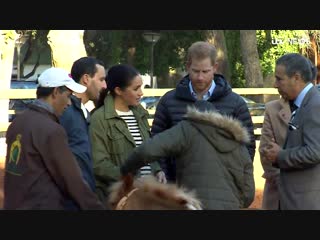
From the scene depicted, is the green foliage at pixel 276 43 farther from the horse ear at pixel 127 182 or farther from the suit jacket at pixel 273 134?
the horse ear at pixel 127 182

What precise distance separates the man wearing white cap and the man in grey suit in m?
1.41

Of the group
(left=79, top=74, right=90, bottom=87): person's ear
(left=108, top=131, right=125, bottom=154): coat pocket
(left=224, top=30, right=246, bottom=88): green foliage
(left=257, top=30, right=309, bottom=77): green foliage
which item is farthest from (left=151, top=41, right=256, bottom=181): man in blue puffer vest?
(left=224, top=30, right=246, bottom=88): green foliage

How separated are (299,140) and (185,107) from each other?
865 mm

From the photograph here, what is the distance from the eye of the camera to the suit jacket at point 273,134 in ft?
20.0

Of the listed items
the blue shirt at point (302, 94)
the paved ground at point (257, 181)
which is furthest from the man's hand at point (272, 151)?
the paved ground at point (257, 181)

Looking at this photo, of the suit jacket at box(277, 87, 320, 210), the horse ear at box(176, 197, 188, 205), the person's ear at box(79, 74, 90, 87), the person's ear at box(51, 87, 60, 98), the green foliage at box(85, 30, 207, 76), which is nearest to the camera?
the horse ear at box(176, 197, 188, 205)

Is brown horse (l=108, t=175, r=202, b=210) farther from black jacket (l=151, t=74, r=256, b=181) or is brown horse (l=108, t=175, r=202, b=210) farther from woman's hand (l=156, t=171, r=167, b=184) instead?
black jacket (l=151, t=74, r=256, b=181)

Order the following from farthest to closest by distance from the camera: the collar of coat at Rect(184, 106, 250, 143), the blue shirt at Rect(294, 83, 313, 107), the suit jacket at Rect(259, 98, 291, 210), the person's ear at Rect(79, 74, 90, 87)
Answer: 1. the suit jacket at Rect(259, 98, 291, 210)
2. the person's ear at Rect(79, 74, 90, 87)
3. the blue shirt at Rect(294, 83, 313, 107)
4. the collar of coat at Rect(184, 106, 250, 143)

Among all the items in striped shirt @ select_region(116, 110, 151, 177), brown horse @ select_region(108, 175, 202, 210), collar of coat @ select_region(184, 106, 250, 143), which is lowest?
brown horse @ select_region(108, 175, 202, 210)

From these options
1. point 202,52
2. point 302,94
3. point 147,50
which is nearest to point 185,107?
point 202,52

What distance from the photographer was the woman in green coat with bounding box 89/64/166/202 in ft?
18.1

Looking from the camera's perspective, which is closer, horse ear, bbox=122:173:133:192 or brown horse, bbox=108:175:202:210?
brown horse, bbox=108:175:202:210

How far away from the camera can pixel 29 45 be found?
191 ft

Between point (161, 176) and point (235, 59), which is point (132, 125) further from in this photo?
point (235, 59)
